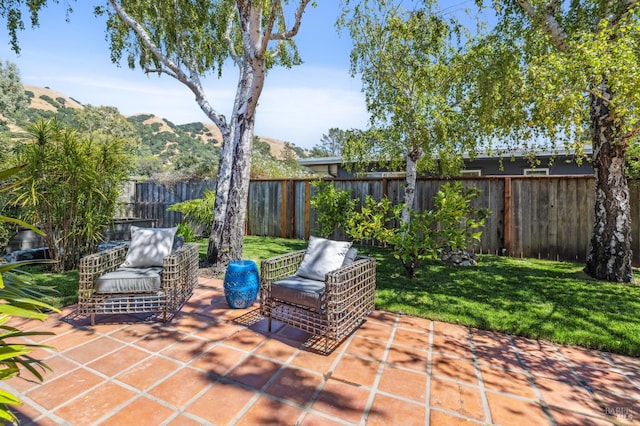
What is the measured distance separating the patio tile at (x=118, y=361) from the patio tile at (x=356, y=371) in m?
1.61

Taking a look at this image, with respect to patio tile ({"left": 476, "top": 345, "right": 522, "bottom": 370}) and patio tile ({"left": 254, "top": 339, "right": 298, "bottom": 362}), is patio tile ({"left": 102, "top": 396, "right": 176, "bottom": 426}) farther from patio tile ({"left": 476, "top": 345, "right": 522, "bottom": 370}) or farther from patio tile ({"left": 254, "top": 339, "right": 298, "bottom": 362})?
patio tile ({"left": 476, "top": 345, "right": 522, "bottom": 370})

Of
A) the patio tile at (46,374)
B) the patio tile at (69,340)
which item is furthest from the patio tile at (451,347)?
the patio tile at (69,340)

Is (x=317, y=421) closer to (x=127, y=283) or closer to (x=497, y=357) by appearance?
(x=497, y=357)

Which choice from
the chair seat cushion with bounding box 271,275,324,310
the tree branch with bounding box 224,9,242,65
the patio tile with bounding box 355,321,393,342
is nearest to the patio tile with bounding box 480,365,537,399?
the patio tile with bounding box 355,321,393,342

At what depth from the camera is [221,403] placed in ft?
6.81

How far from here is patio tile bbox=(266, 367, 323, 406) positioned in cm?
216

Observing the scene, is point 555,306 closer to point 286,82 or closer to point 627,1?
point 627,1

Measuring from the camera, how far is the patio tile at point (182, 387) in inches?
83.2

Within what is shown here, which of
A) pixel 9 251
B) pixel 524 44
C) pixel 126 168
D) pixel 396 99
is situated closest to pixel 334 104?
pixel 396 99

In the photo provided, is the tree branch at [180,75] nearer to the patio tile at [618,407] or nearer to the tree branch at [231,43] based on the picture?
the tree branch at [231,43]

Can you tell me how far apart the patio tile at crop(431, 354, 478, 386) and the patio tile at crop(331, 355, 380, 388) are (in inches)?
18.8

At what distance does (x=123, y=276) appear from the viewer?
329 centimetres

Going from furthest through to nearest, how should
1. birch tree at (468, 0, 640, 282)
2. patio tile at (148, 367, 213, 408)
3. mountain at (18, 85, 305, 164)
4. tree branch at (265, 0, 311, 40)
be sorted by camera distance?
mountain at (18, 85, 305, 164), tree branch at (265, 0, 311, 40), birch tree at (468, 0, 640, 282), patio tile at (148, 367, 213, 408)

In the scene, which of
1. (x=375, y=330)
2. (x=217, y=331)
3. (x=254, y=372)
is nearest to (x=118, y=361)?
(x=217, y=331)
